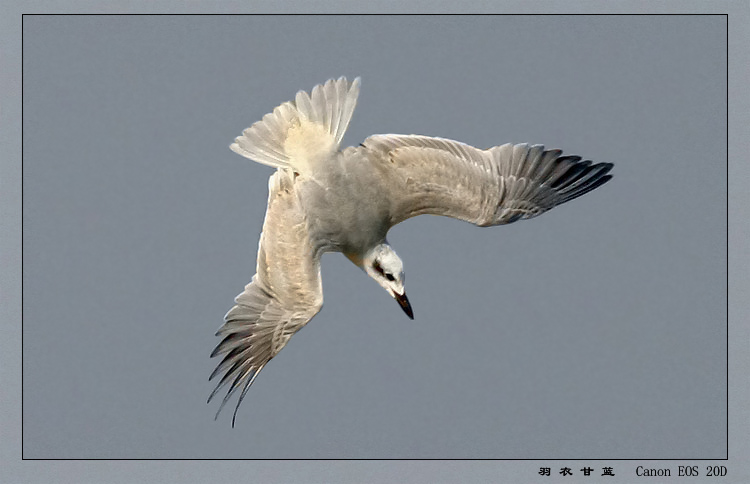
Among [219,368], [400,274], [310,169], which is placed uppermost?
[310,169]

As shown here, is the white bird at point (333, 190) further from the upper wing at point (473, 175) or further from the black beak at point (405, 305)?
the black beak at point (405, 305)

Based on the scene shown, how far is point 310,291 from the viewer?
7793mm

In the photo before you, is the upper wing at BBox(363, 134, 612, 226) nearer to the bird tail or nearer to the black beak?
the bird tail

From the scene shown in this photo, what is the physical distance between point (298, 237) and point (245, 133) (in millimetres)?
665

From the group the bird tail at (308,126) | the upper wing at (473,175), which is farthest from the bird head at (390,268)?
the bird tail at (308,126)

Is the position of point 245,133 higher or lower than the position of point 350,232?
higher

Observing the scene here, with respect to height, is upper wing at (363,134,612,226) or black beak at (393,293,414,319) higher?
upper wing at (363,134,612,226)

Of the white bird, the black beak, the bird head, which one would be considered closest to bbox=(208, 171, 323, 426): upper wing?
the white bird

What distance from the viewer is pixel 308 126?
7.87m

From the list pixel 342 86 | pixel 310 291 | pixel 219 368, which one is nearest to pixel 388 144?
pixel 342 86

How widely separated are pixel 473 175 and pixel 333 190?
787 mm

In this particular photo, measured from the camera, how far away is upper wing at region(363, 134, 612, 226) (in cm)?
788

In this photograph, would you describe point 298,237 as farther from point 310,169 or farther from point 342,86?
point 342,86

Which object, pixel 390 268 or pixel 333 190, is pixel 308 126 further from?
pixel 390 268
